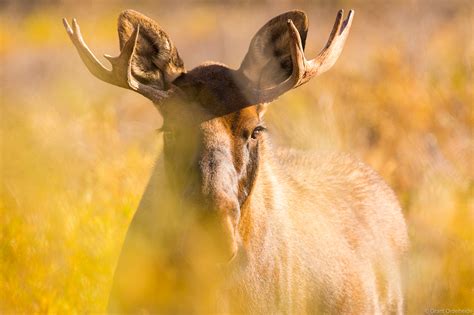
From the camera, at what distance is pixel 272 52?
593 cm

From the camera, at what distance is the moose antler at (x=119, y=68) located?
18.0 feet

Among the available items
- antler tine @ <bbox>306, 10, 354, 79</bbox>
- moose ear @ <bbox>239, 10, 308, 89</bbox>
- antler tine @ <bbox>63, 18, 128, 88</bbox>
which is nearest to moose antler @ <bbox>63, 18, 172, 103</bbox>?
antler tine @ <bbox>63, 18, 128, 88</bbox>

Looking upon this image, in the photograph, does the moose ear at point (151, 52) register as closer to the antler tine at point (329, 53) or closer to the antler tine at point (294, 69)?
the antler tine at point (294, 69)

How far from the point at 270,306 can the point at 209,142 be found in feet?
3.77

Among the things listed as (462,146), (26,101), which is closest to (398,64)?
(462,146)

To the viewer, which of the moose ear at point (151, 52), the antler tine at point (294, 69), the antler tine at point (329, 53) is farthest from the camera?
the moose ear at point (151, 52)

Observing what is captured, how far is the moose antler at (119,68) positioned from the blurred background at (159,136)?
2.04 metres

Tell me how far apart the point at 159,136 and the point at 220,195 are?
489 centimetres

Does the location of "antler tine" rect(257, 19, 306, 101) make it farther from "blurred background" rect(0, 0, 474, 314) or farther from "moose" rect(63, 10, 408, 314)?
"blurred background" rect(0, 0, 474, 314)

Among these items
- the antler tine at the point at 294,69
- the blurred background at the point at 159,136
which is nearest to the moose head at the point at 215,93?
the antler tine at the point at 294,69

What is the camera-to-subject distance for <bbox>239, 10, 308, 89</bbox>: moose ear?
19.0 feet

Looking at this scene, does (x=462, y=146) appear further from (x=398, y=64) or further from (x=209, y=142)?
(x=209, y=142)

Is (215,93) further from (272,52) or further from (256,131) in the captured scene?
(272,52)

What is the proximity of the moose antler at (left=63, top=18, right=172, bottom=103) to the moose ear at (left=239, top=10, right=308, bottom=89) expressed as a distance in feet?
1.83
